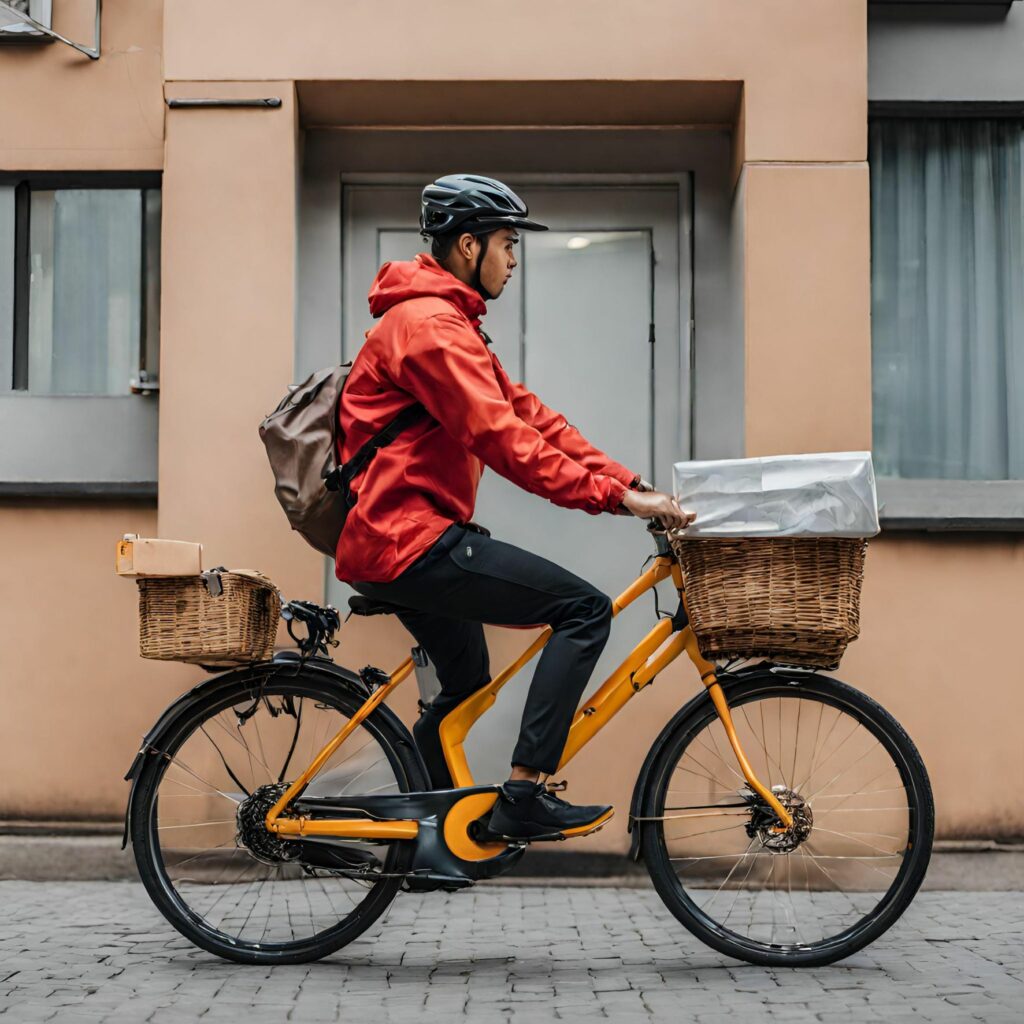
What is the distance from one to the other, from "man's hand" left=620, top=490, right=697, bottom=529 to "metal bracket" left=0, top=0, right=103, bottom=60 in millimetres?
3684

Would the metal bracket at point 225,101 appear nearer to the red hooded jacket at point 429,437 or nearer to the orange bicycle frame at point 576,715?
the red hooded jacket at point 429,437

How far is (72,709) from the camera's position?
6.46m

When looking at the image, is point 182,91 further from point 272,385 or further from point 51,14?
point 272,385

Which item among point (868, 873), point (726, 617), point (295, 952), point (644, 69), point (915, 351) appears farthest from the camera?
point (915, 351)

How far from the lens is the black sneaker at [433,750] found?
4.77m

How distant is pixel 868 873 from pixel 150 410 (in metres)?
3.62

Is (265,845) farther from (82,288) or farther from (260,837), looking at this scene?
(82,288)

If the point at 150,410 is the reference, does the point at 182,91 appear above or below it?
above

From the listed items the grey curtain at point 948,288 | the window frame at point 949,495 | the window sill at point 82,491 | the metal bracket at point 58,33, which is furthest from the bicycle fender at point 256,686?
the metal bracket at point 58,33

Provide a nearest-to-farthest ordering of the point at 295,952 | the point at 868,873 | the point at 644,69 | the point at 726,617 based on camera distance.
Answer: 1. the point at 726,617
2. the point at 295,952
3. the point at 868,873
4. the point at 644,69

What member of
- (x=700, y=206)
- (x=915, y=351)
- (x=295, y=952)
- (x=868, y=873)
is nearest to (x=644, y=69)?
(x=700, y=206)

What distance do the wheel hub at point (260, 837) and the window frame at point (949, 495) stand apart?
114 inches

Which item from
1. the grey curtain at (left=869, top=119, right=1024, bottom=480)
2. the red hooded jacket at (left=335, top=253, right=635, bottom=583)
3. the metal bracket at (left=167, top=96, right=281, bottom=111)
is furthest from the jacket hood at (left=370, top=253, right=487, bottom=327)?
the grey curtain at (left=869, top=119, right=1024, bottom=480)

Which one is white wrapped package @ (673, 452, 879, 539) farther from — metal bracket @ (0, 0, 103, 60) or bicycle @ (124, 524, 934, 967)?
metal bracket @ (0, 0, 103, 60)
